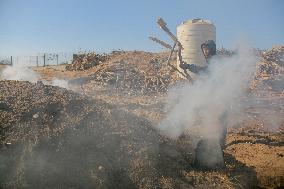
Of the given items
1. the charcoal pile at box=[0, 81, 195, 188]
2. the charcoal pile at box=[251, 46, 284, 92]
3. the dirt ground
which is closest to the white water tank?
the dirt ground

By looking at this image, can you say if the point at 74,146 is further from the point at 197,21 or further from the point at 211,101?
the point at 197,21

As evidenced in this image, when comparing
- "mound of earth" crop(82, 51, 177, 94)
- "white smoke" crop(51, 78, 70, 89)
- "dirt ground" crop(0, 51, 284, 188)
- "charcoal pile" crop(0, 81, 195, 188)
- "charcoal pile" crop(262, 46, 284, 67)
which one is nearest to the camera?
"charcoal pile" crop(0, 81, 195, 188)

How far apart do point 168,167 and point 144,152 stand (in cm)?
41

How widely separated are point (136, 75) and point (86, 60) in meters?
4.02

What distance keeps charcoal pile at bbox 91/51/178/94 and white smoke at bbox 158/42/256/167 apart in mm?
5566

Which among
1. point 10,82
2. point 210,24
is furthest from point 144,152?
point 210,24

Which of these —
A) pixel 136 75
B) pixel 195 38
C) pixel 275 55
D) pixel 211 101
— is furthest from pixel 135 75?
pixel 211 101

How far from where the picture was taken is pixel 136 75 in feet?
46.8

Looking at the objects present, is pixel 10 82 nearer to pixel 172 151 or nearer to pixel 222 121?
pixel 172 151

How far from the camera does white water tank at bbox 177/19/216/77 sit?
11203 millimetres

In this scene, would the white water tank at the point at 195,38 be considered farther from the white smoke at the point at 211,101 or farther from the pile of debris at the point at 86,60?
the pile of debris at the point at 86,60

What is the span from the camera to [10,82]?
645 centimetres

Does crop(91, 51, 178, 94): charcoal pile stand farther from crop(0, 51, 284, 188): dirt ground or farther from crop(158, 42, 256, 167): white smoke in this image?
crop(158, 42, 256, 167): white smoke

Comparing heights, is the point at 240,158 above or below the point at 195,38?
below
